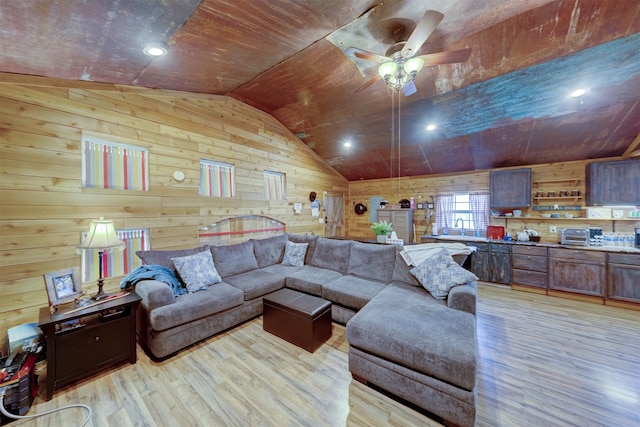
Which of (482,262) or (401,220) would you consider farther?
(401,220)

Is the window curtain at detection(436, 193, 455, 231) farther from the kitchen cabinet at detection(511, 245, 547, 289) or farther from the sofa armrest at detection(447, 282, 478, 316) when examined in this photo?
the sofa armrest at detection(447, 282, 478, 316)

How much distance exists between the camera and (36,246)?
2262 mm

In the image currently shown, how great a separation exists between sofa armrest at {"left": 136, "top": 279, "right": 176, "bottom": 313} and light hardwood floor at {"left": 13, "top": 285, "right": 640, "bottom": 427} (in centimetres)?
56

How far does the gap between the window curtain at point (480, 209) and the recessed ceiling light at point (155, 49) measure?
5941 mm

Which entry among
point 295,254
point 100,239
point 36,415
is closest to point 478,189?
point 295,254

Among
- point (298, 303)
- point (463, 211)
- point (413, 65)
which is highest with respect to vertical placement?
point (413, 65)

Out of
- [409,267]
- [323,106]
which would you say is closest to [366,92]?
[323,106]

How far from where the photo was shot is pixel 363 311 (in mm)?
2129

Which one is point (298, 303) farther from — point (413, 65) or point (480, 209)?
point (480, 209)

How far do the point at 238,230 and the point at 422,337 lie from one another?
3436mm

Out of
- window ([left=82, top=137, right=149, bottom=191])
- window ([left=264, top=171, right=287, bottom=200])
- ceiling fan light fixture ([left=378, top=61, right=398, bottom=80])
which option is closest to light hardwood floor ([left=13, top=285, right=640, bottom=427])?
window ([left=82, top=137, right=149, bottom=191])

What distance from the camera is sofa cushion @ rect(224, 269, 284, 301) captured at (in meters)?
2.95

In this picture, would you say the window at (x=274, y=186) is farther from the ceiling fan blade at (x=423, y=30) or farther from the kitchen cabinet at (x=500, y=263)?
the kitchen cabinet at (x=500, y=263)

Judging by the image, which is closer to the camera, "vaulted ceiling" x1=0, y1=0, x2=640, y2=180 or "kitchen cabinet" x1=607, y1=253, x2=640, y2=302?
"vaulted ceiling" x1=0, y1=0, x2=640, y2=180
